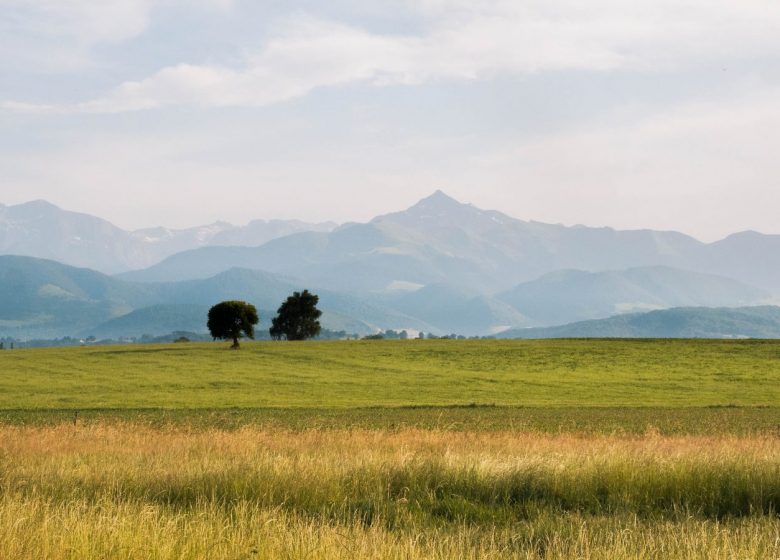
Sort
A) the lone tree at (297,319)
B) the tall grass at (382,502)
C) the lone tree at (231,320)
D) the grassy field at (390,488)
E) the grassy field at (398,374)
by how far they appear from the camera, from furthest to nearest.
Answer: the lone tree at (297,319) < the lone tree at (231,320) < the grassy field at (398,374) < the grassy field at (390,488) < the tall grass at (382,502)

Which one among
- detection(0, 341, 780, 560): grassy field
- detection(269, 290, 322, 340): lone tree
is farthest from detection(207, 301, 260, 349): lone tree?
detection(0, 341, 780, 560): grassy field

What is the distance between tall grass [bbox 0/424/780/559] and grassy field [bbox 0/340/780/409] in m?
33.6

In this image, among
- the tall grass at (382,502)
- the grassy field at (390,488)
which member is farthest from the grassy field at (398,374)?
the tall grass at (382,502)

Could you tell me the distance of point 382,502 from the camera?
15570 millimetres

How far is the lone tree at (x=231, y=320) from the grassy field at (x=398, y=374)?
8.19 feet

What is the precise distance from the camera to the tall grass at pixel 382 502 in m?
11.5

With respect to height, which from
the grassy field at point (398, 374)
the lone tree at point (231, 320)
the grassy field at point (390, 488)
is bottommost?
the grassy field at point (398, 374)

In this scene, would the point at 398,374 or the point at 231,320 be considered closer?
the point at 398,374

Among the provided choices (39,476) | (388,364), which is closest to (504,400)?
(388,364)

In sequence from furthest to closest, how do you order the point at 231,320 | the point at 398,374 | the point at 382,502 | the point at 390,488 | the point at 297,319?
the point at 297,319 → the point at 231,320 → the point at 398,374 → the point at 390,488 → the point at 382,502

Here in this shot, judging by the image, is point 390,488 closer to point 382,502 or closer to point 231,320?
point 382,502

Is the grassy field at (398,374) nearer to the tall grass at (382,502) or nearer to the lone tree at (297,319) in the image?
the lone tree at (297,319)

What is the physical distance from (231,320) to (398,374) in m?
34.3

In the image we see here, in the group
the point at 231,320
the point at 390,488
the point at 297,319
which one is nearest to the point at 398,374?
the point at 231,320
